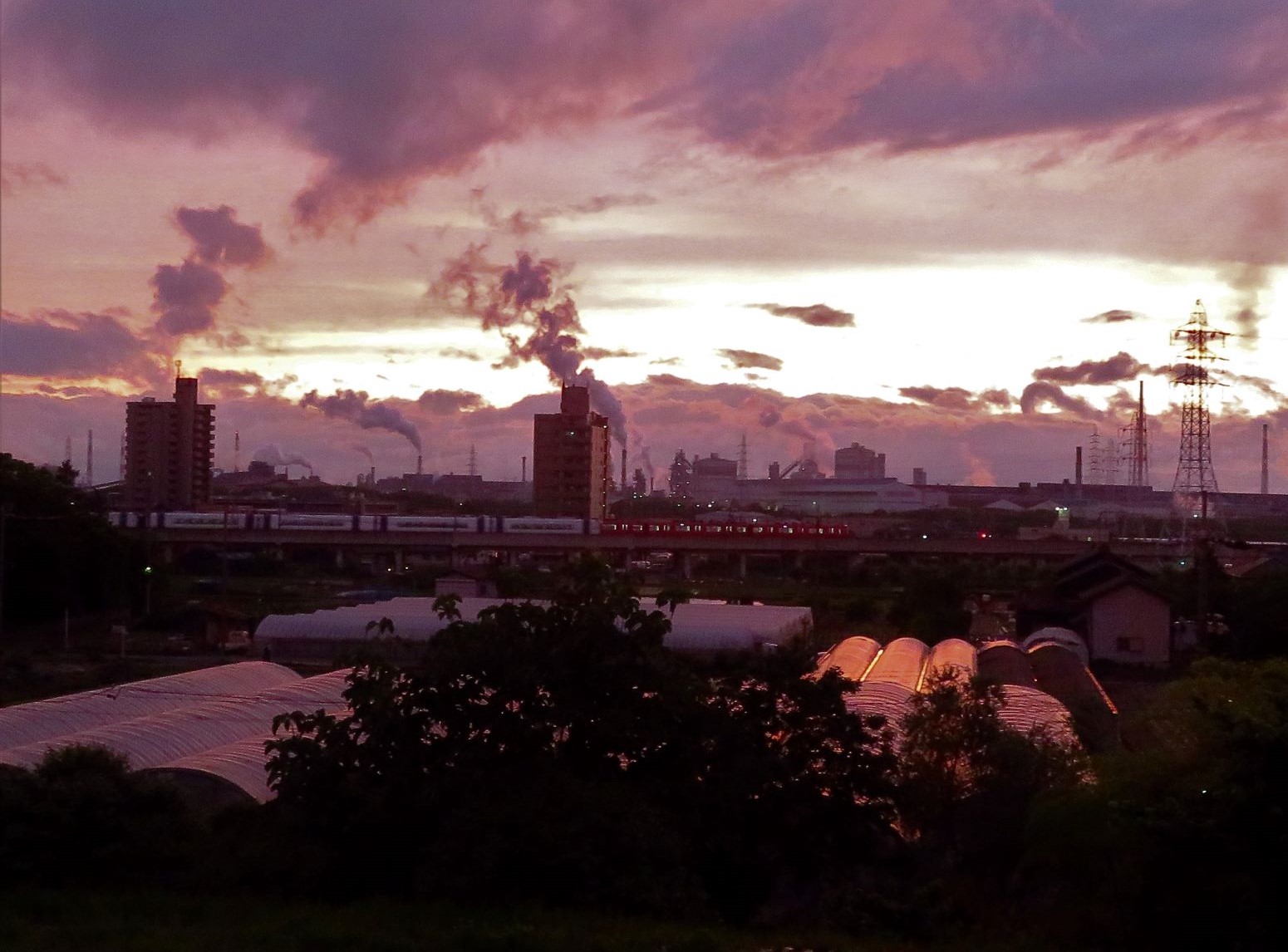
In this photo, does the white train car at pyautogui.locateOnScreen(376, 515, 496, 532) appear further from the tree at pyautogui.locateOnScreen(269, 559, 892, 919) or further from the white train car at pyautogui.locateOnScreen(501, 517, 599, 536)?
the tree at pyautogui.locateOnScreen(269, 559, 892, 919)

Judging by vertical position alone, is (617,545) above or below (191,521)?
below

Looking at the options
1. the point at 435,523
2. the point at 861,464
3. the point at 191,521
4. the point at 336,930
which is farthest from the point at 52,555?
the point at 861,464

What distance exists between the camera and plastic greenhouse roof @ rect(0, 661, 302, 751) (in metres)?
11.7

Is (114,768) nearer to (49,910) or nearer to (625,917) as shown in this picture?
(49,910)

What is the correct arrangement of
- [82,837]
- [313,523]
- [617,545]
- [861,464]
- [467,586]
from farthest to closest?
[861,464], [313,523], [617,545], [467,586], [82,837]

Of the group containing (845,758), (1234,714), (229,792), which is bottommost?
(229,792)

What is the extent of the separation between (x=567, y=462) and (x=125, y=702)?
5228 centimetres

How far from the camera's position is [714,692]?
7773mm

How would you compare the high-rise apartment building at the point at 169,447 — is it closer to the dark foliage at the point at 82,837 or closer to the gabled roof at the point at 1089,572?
the gabled roof at the point at 1089,572

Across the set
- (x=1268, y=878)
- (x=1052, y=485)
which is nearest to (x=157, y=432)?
(x=1268, y=878)

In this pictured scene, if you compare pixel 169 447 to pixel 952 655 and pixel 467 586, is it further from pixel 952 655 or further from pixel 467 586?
pixel 952 655

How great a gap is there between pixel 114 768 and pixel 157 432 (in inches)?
2969

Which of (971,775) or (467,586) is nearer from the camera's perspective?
(971,775)

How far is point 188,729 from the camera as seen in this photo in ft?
37.8
